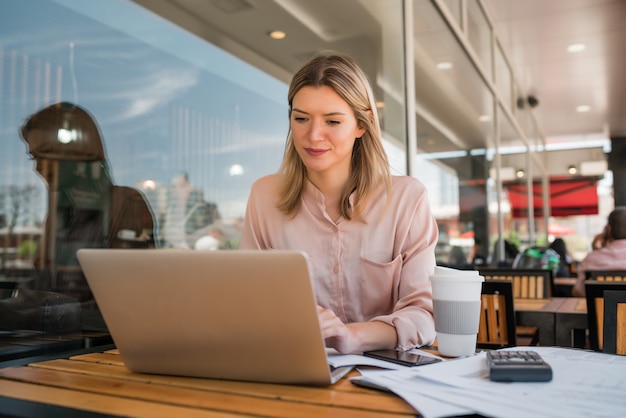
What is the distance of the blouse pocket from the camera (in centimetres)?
134

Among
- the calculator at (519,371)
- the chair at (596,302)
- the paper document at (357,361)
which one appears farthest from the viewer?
the chair at (596,302)

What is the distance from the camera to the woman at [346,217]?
135 centimetres

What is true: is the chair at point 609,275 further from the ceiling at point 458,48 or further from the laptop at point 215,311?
the laptop at point 215,311

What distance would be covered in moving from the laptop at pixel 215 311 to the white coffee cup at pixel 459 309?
0.24m

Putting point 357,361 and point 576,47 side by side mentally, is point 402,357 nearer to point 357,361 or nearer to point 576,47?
point 357,361

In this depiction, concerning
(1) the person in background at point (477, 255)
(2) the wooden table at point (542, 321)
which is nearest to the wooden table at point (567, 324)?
(2) the wooden table at point (542, 321)

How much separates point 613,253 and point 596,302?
7.01 feet

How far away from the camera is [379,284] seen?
135 centimetres

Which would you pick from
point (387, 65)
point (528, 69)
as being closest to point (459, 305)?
point (387, 65)

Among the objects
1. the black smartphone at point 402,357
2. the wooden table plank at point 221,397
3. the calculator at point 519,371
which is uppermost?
the calculator at point 519,371

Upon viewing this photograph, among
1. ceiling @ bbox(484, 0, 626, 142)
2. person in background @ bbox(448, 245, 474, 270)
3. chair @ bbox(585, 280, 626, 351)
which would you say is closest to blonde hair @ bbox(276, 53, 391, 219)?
chair @ bbox(585, 280, 626, 351)

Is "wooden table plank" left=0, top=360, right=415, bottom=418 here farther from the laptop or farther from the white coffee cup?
the white coffee cup

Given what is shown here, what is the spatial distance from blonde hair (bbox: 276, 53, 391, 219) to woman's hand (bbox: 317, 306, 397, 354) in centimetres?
40

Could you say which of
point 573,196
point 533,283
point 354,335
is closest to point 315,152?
point 354,335
